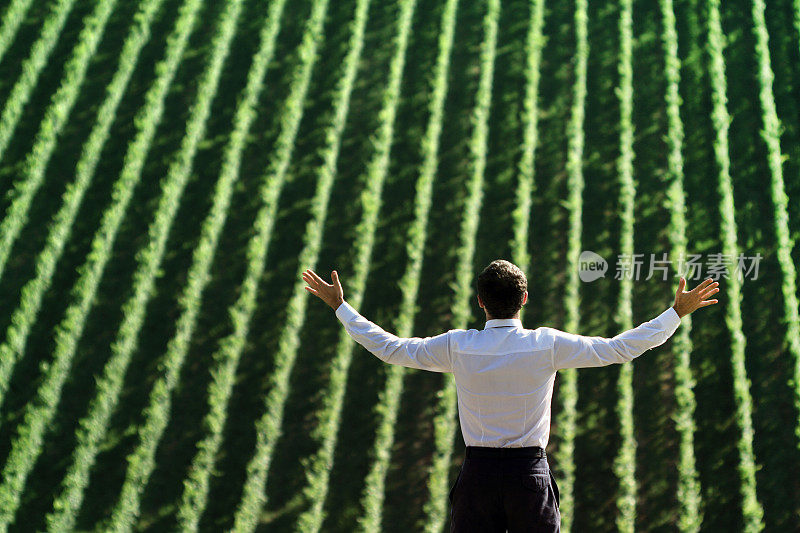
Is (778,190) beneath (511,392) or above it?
above

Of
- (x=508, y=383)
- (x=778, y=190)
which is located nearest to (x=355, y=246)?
(x=508, y=383)

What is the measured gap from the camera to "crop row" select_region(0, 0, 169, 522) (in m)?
1.97

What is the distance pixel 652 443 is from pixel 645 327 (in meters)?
1.03

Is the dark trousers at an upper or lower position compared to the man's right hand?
lower

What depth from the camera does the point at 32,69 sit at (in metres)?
2.36

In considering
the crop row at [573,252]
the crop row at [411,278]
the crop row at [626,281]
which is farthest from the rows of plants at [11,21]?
the crop row at [626,281]

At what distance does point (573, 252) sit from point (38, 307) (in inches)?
81.1

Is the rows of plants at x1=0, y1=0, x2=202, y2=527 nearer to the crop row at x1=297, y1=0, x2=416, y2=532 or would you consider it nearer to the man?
the crop row at x1=297, y1=0, x2=416, y2=532

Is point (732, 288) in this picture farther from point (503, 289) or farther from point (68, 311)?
point (68, 311)

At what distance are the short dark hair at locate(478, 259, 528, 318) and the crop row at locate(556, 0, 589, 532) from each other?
91 centimetres

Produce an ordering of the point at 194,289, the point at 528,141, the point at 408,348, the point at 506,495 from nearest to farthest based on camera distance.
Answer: the point at 506,495 → the point at 408,348 → the point at 194,289 → the point at 528,141

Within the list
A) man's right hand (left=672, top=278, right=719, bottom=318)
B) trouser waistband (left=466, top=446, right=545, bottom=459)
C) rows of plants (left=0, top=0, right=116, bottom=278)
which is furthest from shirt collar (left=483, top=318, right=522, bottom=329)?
rows of plants (left=0, top=0, right=116, bottom=278)

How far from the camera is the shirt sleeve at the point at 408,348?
1543 mm

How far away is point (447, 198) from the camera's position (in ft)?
8.01
